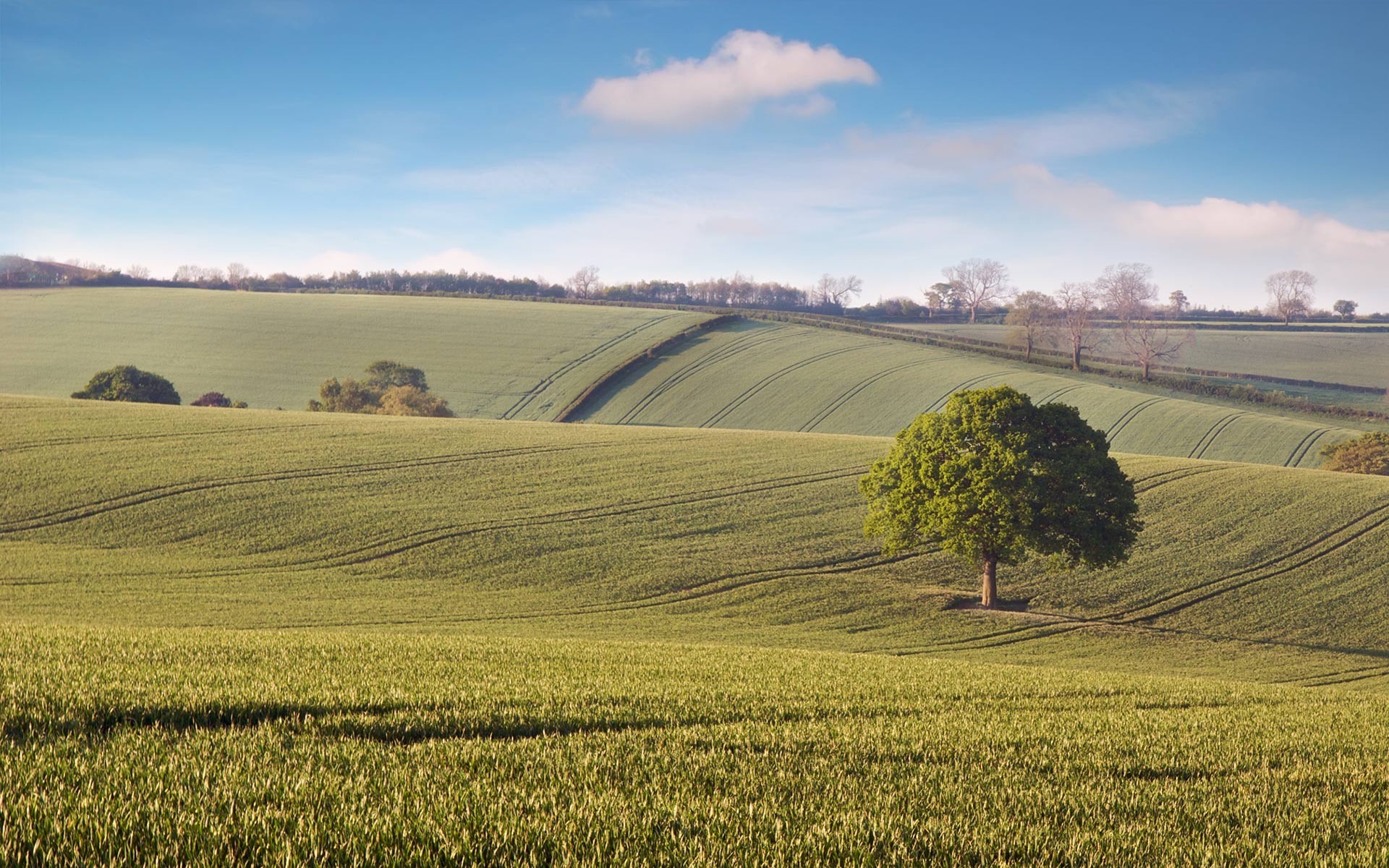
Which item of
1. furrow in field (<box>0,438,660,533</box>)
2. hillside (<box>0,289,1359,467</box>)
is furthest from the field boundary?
furrow in field (<box>0,438,660,533</box>)

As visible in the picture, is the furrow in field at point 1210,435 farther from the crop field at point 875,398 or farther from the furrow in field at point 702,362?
the furrow in field at point 702,362

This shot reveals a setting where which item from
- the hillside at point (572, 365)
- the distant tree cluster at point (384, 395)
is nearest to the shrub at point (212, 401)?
the hillside at point (572, 365)

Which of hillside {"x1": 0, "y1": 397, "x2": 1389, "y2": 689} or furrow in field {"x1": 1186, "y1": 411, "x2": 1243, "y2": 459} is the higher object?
furrow in field {"x1": 1186, "y1": 411, "x2": 1243, "y2": 459}

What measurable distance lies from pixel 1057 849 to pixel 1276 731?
8.97m

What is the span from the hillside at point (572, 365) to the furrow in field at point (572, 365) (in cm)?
34

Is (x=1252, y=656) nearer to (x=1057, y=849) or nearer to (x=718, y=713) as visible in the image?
(x=718, y=713)

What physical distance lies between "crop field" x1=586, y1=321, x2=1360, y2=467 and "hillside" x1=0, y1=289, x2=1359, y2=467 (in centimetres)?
23

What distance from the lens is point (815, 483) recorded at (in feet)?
181

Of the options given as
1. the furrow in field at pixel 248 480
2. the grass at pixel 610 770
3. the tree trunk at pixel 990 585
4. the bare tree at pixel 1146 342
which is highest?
the bare tree at pixel 1146 342

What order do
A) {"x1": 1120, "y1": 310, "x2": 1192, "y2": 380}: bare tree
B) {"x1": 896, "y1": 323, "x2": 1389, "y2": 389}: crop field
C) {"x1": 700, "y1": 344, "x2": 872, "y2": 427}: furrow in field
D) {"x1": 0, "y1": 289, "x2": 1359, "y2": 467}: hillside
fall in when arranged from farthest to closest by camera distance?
{"x1": 896, "y1": 323, "x2": 1389, "y2": 389}: crop field < {"x1": 1120, "y1": 310, "x2": 1192, "y2": 380}: bare tree < {"x1": 700, "y1": 344, "x2": 872, "y2": 427}: furrow in field < {"x1": 0, "y1": 289, "x2": 1359, "y2": 467}: hillside

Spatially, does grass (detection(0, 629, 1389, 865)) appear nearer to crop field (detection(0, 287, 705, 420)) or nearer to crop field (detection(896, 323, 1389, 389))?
crop field (detection(0, 287, 705, 420))

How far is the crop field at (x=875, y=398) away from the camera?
8094 centimetres

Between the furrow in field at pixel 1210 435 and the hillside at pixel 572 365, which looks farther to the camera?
the hillside at pixel 572 365

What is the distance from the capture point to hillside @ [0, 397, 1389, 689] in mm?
34500
